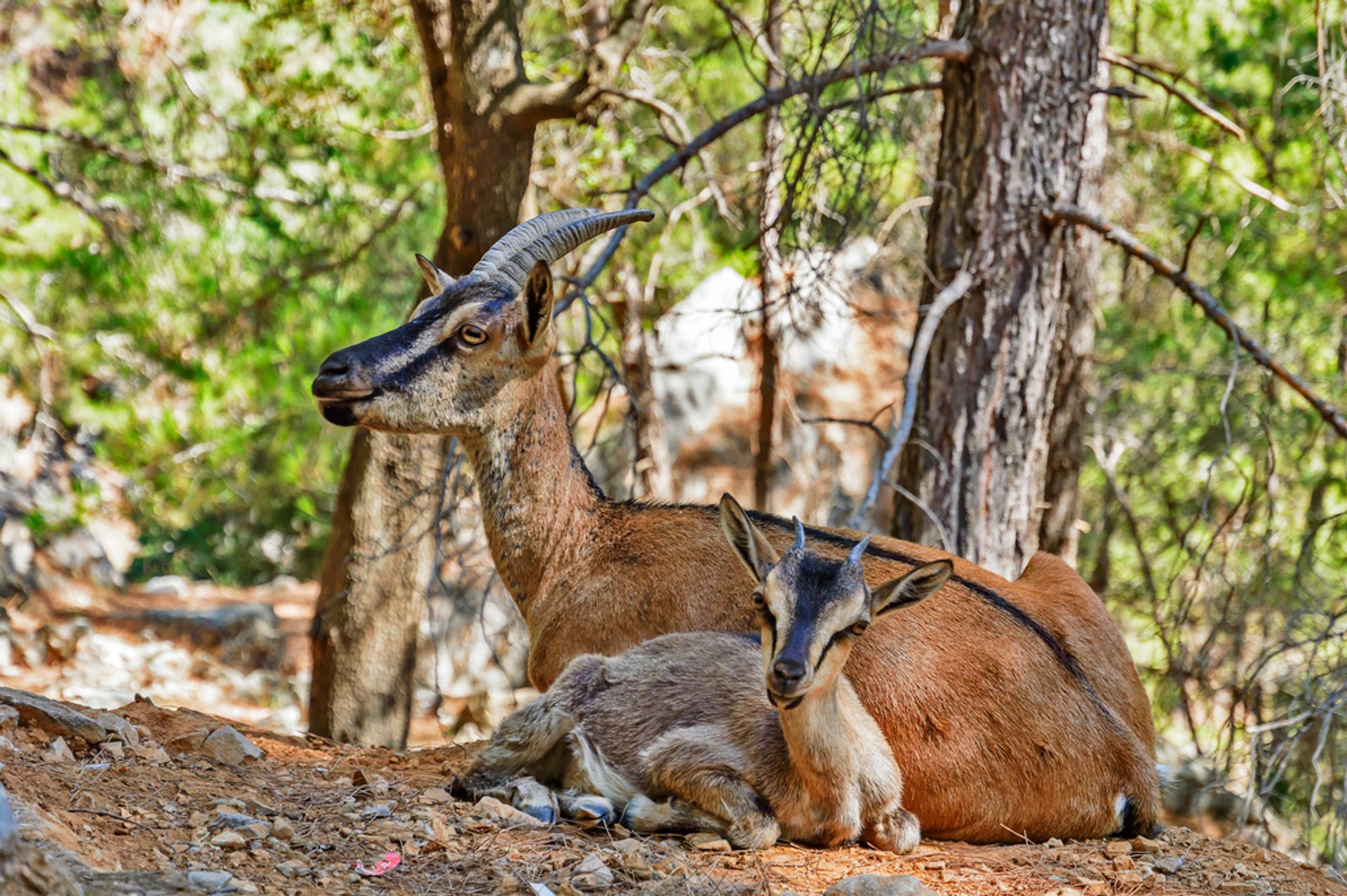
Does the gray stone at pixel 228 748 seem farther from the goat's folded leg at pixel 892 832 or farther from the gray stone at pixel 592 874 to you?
the goat's folded leg at pixel 892 832

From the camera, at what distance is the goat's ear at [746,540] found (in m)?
5.09

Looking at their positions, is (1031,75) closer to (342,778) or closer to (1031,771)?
(1031,771)

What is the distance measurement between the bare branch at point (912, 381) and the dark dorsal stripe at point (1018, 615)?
47.9 inches

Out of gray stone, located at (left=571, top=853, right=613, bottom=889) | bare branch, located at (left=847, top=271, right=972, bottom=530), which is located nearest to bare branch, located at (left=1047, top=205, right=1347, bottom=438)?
bare branch, located at (left=847, top=271, right=972, bottom=530)

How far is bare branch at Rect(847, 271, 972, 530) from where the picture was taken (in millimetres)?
7102

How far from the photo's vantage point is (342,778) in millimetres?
5762

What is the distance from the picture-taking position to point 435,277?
264 inches

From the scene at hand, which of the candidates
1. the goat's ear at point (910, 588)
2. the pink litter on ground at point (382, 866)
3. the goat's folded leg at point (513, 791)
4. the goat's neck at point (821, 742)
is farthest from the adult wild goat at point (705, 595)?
the pink litter on ground at point (382, 866)

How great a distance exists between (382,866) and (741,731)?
154cm

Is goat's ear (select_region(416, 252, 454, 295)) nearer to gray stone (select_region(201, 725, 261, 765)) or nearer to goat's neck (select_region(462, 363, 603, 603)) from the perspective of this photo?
goat's neck (select_region(462, 363, 603, 603))

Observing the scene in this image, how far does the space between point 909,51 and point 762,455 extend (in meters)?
6.48

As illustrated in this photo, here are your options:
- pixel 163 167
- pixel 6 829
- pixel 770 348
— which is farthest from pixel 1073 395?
pixel 6 829

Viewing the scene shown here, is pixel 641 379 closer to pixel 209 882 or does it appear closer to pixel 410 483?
pixel 410 483

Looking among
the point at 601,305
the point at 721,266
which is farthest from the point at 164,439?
the point at 721,266
